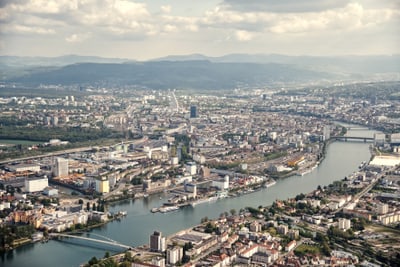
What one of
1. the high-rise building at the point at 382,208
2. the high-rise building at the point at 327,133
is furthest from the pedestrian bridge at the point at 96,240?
the high-rise building at the point at 327,133

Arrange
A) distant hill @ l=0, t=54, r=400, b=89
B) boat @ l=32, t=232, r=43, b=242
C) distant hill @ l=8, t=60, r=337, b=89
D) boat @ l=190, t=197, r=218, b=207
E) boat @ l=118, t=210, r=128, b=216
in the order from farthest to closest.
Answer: distant hill @ l=8, t=60, r=337, b=89 < distant hill @ l=0, t=54, r=400, b=89 < boat @ l=190, t=197, r=218, b=207 < boat @ l=118, t=210, r=128, b=216 < boat @ l=32, t=232, r=43, b=242

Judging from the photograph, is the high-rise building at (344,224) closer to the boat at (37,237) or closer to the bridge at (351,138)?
the boat at (37,237)

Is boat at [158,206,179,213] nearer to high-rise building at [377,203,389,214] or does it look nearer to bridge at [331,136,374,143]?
high-rise building at [377,203,389,214]

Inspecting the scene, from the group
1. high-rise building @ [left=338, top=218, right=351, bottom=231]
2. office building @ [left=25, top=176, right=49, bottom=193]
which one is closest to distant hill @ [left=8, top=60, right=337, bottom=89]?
office building @ [left=25, top=176, right=49, bottom=193]

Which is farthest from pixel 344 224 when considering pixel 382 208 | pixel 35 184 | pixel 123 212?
pixel 35 184

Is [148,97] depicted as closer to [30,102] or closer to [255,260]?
[30,102]

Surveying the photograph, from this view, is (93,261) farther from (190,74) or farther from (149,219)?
(190,74)
